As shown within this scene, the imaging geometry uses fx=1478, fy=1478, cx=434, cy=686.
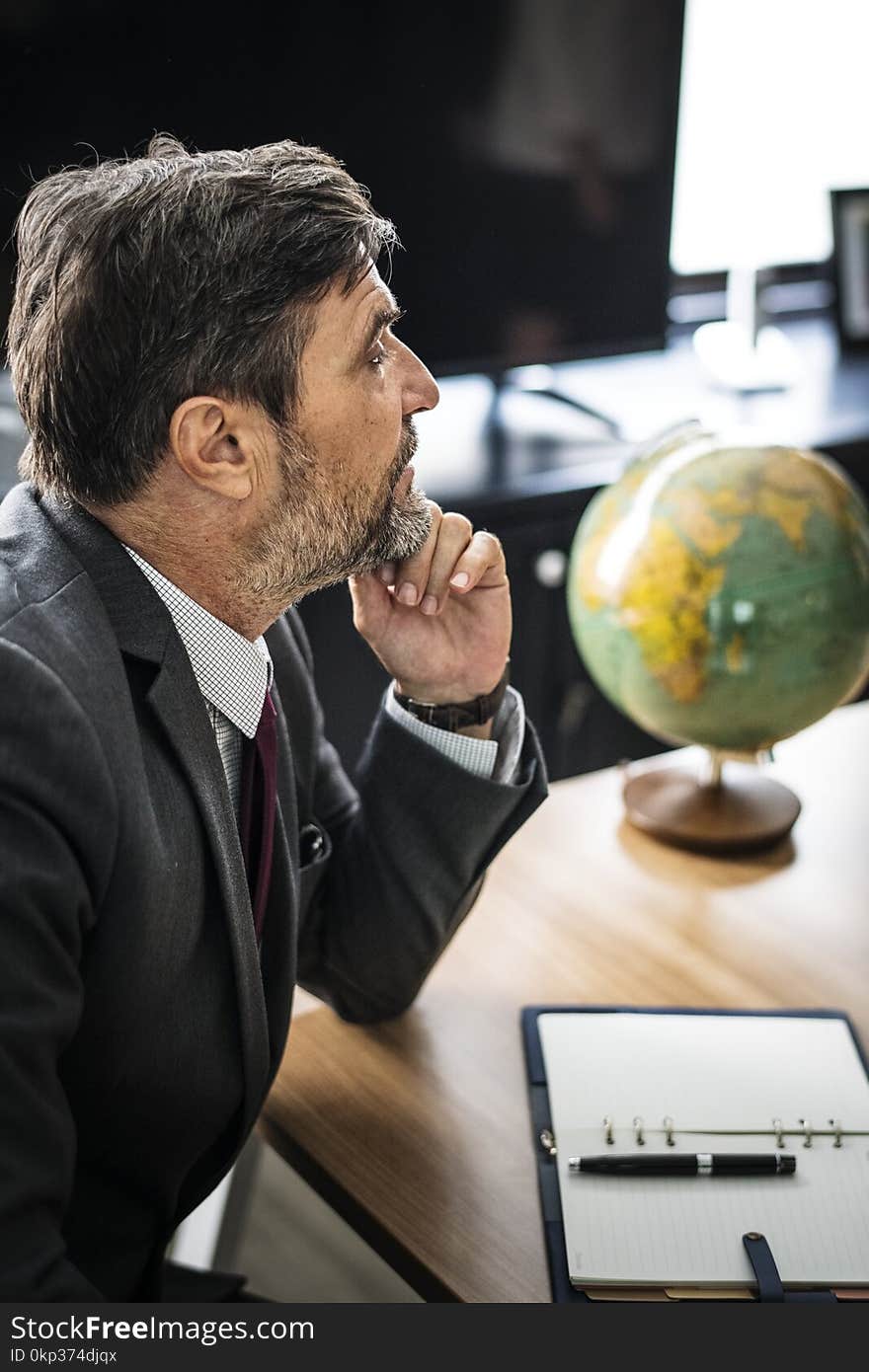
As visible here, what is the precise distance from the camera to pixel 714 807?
1.41 m

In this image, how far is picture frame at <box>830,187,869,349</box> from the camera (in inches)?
113

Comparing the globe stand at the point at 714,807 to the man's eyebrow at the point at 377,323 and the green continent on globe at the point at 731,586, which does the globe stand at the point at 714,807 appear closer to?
the green continent on globe at the point at 731,586

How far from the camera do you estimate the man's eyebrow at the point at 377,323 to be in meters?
0.92

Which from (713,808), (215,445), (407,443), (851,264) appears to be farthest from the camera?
(851,264)

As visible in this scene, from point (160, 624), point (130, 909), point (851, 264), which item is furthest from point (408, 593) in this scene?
point (851, 264)

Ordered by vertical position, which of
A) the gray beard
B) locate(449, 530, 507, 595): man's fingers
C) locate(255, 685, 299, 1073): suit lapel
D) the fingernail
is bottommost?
locate(255, 685, 299, 1073): suit lapel

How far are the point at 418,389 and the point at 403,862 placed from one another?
38 cm

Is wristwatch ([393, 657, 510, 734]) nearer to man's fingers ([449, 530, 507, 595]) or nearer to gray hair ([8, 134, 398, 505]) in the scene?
man's fingers ([449, 530, 507, 595])

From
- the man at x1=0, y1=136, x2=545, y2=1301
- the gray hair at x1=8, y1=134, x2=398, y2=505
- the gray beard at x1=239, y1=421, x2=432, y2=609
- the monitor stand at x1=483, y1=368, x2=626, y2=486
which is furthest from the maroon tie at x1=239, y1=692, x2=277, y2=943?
the monitor stand at x1=483, y1=368, x2=626, y2=486

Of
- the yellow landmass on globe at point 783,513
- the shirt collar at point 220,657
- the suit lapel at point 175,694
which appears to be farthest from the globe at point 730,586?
the suit lapel at point 175,694

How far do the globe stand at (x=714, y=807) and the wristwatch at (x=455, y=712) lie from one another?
0.29 meters

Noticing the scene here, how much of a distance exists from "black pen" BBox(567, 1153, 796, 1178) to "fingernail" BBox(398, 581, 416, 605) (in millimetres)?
430

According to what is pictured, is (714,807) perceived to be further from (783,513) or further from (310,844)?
(310,844)

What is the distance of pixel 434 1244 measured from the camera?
95 cm
